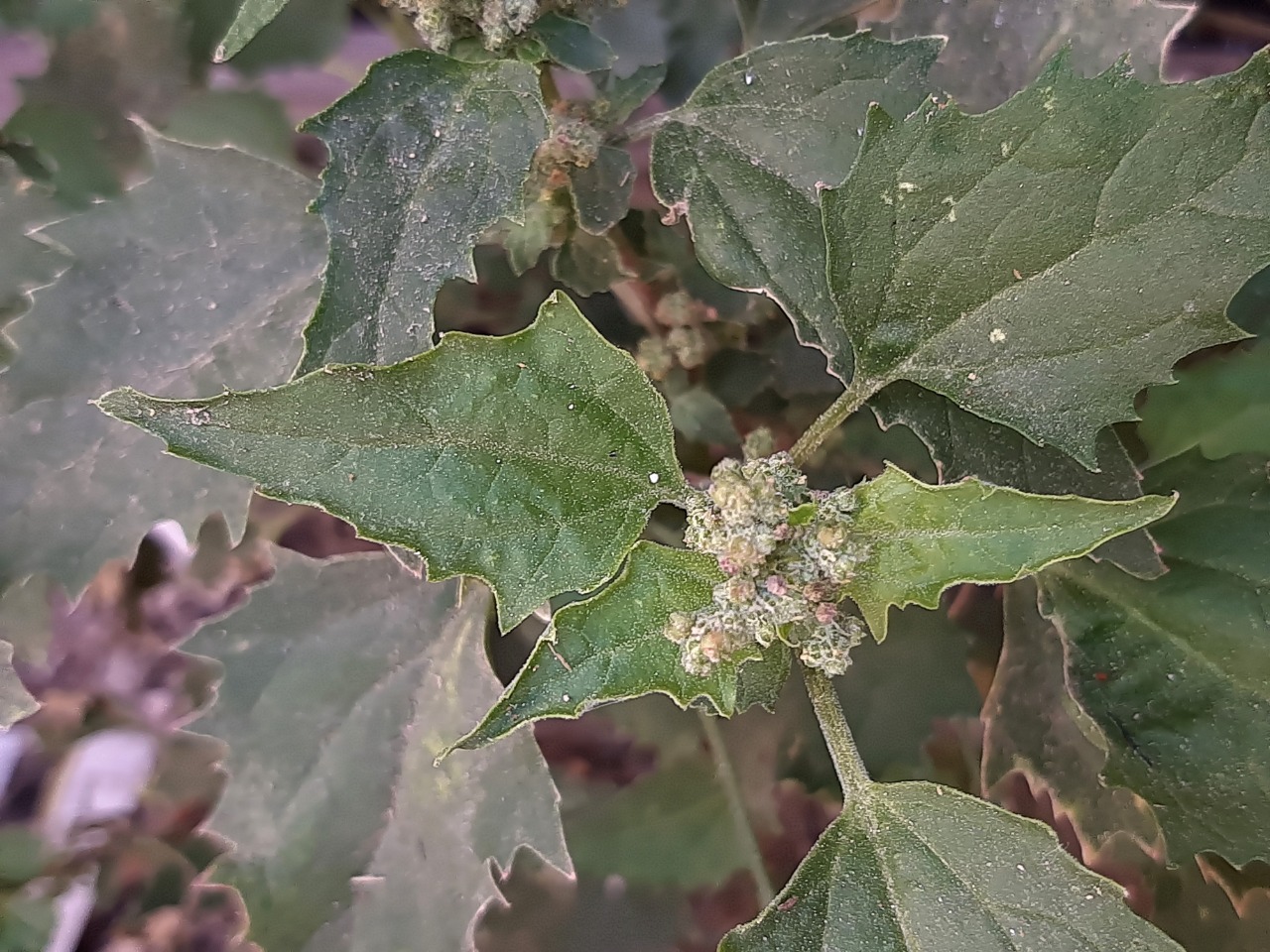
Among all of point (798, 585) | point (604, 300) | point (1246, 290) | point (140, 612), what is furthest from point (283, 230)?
point (1246, 290)

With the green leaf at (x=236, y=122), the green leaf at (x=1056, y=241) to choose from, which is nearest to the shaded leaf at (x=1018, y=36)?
the green leaf at (x=1056, y=241)

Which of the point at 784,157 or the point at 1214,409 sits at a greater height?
the point at 784,157

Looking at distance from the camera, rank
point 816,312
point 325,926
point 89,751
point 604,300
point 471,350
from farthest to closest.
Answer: point 89,751 < point 604,300 < point 325,926 < point 816,312 < point 471,350

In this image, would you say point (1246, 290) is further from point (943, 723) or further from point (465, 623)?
A: point (465, 623)

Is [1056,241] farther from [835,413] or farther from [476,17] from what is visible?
[476,17]

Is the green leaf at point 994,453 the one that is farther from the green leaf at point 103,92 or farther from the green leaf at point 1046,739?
the green leaf at point 103,92

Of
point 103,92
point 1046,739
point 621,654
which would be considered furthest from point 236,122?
point 1046,739
